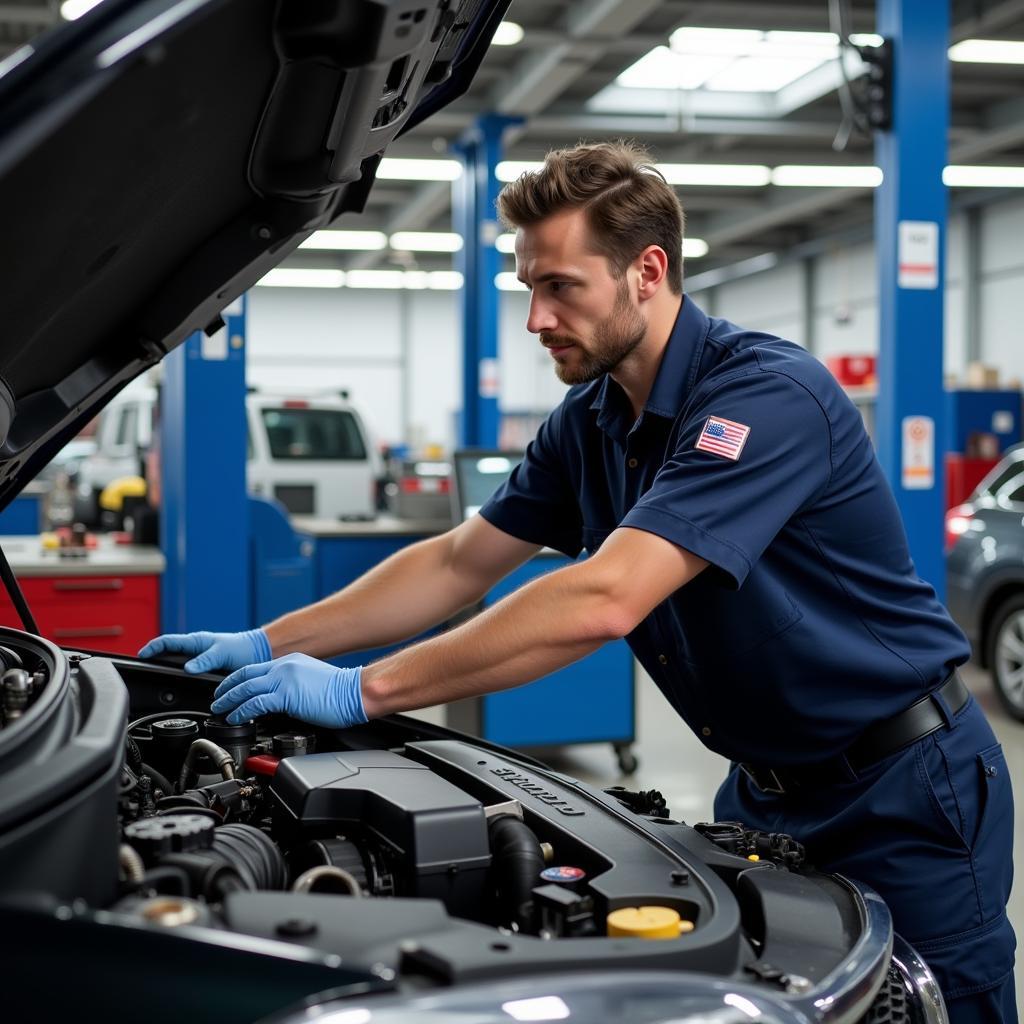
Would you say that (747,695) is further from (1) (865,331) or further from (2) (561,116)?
(1) (865,331)

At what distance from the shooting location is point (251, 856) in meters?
1.16

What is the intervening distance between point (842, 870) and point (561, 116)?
9124 mm

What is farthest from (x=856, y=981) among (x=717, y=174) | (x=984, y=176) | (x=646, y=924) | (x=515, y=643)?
(x=984, y=176)

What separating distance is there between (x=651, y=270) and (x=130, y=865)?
1117 mm

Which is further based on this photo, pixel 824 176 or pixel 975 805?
pixel 824 176

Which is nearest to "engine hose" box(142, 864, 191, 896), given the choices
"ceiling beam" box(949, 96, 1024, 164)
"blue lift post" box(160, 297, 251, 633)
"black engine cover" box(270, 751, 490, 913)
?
"black engine cover" box(270, 751, 490, 913)

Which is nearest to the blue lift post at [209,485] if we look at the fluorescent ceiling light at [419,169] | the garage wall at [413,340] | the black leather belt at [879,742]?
the black leather belt at [879,742]

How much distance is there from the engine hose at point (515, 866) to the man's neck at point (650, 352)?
77cm

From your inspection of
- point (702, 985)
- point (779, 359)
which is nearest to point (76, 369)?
point (779, 359)

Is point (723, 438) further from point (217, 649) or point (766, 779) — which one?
point (217, 649)

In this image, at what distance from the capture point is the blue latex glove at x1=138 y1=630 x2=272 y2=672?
184 cm

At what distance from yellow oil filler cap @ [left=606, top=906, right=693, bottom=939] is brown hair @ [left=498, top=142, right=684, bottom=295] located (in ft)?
3.12

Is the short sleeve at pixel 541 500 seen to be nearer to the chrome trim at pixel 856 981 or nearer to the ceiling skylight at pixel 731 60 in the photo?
the chrome trim at pixel 856 981

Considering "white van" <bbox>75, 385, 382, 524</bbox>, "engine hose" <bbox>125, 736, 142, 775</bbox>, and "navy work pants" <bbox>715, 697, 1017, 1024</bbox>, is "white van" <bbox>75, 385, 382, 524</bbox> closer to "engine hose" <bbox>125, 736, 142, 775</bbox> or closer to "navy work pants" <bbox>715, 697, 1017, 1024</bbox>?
"engine hose" <bbox>125, 736, 142, 775</bbox>
